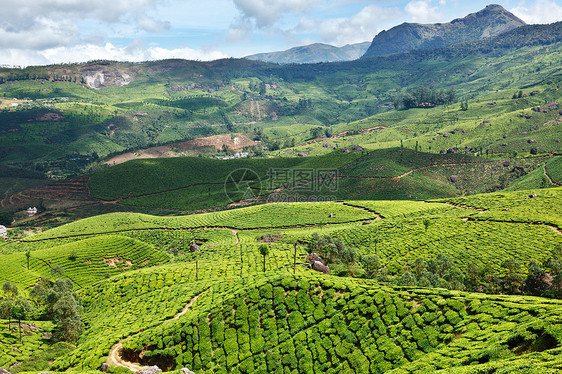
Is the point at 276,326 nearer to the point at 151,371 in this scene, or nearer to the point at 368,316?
the point at 368,316

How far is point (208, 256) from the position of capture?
86.3 m

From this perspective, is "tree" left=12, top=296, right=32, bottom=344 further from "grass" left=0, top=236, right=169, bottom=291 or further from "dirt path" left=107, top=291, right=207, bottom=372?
"grass" left=0, top=236, right=169, bottom=291

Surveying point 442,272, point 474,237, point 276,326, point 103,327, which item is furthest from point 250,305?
point 474,237

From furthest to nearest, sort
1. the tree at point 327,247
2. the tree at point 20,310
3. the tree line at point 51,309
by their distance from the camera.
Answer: the tree at point 327,247 → the tree line at point 51,309 → the tree at point 20,310

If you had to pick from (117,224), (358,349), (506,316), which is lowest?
(117,224)

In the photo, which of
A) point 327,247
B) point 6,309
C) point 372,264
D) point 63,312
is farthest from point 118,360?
point 372,264

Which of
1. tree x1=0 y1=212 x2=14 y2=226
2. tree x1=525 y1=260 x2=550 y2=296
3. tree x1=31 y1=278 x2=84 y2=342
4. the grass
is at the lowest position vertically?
tree x1=0 y1=212 x2=14 y2=226

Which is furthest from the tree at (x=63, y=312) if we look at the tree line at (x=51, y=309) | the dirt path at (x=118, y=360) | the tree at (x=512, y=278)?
the tree at (x=512, y=278)

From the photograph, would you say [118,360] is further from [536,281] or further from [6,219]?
[6,219]

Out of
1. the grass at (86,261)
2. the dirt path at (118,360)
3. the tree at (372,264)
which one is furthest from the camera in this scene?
the grass at (86,261)

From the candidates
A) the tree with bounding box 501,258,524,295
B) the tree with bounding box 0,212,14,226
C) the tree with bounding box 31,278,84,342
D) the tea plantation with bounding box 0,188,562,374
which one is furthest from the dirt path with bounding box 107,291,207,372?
the tree with bounding box 0,212,14,226

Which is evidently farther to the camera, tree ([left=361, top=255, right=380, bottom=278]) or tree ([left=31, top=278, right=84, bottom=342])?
tree ([left=361, top=255, right=380, bottom=278])

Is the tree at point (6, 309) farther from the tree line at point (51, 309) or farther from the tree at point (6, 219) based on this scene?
the tree at point (6, 219)

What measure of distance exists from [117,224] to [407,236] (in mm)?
110186
